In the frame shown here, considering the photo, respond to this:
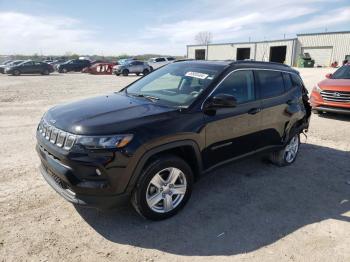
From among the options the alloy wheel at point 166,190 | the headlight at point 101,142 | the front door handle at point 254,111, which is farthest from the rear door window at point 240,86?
the headlight at point 101,142

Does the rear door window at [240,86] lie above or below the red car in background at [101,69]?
above

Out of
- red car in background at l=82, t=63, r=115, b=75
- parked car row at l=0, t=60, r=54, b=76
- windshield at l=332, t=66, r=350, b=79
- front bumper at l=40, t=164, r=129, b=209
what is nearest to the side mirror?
front bumper at l=40, t=164, r=129, b=209

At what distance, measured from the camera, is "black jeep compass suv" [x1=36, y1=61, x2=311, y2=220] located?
3020 millimetres

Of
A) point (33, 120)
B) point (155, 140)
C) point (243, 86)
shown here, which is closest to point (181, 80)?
point (243, 86)

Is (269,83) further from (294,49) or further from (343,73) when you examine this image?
(294,49)

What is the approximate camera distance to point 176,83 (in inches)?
175

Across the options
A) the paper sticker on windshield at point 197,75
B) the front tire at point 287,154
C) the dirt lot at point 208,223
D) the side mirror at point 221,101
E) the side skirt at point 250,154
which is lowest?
the dirt lot at point 208,223

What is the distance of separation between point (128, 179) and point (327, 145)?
16.9ft

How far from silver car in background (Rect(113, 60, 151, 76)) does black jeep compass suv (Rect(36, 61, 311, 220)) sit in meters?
26.6

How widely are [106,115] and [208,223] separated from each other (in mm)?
1697

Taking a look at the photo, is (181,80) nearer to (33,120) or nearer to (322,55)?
(33,120)

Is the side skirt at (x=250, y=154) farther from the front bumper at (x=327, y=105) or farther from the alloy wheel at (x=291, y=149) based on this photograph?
the front bumper at (x=327, y=105)

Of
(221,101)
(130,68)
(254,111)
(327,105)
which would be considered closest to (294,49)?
(130,68)

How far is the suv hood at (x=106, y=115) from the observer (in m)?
3.06
